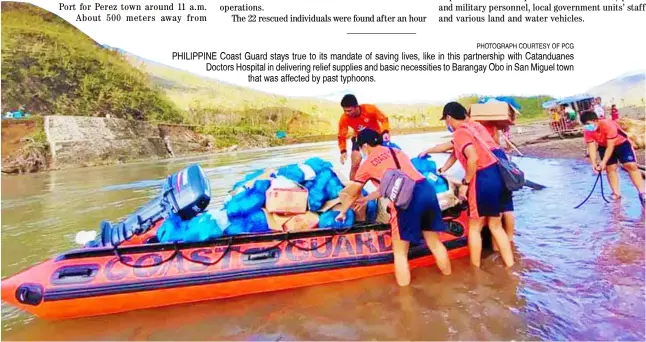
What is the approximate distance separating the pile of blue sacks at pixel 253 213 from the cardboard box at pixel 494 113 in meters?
2.18

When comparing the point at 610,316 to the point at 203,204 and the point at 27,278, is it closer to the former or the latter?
the point at 203,204

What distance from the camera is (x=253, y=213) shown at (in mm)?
4070

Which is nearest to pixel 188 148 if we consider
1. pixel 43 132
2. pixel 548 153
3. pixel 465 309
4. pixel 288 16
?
pixel 43 132

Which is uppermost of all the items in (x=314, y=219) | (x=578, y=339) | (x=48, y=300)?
(x=314, y=219)

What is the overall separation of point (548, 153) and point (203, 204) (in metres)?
12.4

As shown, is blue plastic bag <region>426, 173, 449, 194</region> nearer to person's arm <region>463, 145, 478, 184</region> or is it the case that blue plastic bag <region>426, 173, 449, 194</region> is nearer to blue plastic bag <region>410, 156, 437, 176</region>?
blue plastic bag <region>410, 156, 437, 176</region>

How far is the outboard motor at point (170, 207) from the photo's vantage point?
3.95 m

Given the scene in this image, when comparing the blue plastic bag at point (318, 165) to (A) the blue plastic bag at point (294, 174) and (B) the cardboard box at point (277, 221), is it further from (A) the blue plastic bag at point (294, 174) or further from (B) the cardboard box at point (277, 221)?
(B) the cardboard box at point (277, 221)

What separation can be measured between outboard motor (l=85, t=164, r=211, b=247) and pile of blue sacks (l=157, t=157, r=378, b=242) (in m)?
0.09

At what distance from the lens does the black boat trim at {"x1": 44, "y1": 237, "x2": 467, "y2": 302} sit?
137 inches

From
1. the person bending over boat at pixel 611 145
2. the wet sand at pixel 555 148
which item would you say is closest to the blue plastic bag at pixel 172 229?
the person bending over boat at pixel 611 145

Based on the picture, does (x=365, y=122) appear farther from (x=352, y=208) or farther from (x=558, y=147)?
(x=558, y=147)

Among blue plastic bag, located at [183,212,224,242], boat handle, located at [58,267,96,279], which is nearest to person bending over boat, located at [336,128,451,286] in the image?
blue plastic bag, located at [183,212,224,242]

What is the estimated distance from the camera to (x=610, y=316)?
299 cm
